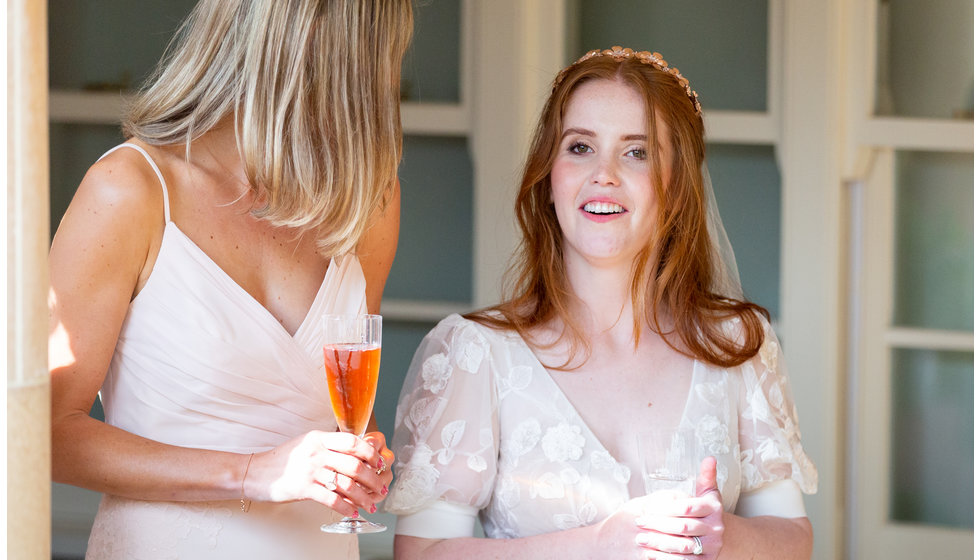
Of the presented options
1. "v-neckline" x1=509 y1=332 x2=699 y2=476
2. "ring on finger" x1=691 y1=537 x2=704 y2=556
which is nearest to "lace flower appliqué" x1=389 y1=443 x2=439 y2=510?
"v-neckline" x1=509 y1=332 x2=699 y2=476

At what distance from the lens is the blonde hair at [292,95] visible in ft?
5.89

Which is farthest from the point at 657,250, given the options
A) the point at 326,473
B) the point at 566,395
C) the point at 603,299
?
the point at 326,473

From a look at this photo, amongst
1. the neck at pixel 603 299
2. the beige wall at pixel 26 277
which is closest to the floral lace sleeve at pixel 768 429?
the neck at pixel 603 299

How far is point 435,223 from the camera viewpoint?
4141 millimetres

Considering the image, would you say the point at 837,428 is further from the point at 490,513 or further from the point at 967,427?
the point at 490,513

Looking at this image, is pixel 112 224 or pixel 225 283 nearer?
pixel 112 224

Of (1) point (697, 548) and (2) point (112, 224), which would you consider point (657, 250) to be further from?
(2) point (112, 224)

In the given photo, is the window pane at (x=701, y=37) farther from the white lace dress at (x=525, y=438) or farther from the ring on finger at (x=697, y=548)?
the ring on finger at (x=697, y=548)

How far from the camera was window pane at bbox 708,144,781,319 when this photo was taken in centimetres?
380

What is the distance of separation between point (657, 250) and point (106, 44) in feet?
9.69

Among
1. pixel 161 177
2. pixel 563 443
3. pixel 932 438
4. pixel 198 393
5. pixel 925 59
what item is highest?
pixel 925 59

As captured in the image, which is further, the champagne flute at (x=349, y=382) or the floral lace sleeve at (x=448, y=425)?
the floral lace sleeve at (x=448, y=425)

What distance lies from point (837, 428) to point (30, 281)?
2.96 m

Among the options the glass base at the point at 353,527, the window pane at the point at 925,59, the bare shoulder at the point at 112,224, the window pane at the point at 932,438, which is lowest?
the window pane at the point at 932,438
